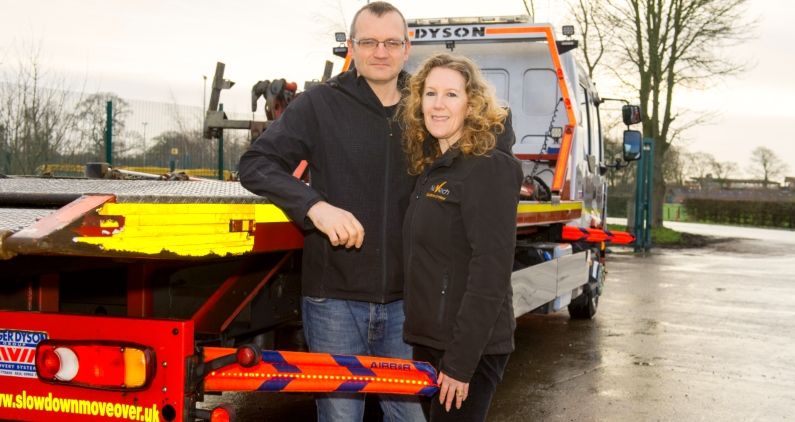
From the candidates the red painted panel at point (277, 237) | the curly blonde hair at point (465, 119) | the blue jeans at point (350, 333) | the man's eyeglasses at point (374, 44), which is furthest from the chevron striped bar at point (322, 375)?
the man's eyeglasses at point (374, 44)

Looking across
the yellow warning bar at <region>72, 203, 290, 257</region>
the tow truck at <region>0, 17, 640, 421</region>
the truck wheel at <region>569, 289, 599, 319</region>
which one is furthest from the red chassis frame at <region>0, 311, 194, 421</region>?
the truck wheel at <region>569, 289, 599, 319</region>

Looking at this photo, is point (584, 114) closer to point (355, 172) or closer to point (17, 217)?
point (355, 172)

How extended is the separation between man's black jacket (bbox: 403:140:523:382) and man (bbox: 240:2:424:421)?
25cm

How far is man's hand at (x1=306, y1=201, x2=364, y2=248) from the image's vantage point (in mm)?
2777

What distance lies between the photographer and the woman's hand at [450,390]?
264 cm

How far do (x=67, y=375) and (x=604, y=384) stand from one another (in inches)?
182

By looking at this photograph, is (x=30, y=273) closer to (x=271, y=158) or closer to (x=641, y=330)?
(x=271, y=158)

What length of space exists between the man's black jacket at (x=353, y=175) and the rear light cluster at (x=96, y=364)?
767 millimetres

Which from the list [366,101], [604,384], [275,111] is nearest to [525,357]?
[604,384]

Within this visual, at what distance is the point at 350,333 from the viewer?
10.4ft

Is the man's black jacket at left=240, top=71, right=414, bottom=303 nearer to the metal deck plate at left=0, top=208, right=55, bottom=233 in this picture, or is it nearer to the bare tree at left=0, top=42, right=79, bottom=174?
the metal deck plate at left=0, top=208, right=55, bottom=233

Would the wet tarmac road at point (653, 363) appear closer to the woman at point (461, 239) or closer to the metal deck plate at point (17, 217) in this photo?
the woman at point (461, 239)

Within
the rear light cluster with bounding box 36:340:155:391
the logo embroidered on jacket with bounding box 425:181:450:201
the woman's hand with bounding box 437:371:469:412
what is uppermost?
the logo embroidered on jacket with bounding box 425:181:450:201

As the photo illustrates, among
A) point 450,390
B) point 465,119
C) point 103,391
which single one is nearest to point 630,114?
point 465,119
